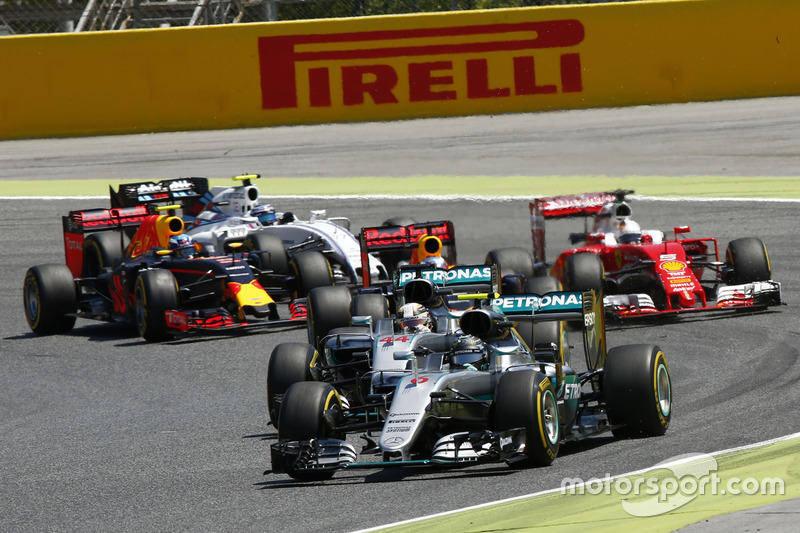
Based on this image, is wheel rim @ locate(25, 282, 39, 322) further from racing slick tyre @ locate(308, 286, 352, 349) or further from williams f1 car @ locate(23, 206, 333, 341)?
racing slick tyre @ locate(308, 286, 352, 349)

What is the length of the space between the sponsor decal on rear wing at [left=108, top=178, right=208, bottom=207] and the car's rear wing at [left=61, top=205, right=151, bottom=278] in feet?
0.68

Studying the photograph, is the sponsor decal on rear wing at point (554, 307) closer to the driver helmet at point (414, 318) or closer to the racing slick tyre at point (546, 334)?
the racing slick tyre at point (546, 334)

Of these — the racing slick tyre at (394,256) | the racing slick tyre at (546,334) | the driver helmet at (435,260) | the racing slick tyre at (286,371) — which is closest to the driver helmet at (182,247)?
the racing slick tyre at (394,256)

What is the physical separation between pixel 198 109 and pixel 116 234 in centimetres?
822

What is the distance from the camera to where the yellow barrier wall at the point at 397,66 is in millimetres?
25859

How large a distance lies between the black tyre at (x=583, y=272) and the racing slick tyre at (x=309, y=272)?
10.4 feet

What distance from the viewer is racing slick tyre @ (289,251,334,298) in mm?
17156

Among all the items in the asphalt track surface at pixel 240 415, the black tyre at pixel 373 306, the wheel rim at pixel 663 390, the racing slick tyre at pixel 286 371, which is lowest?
the asphalt track surface at pixel 240 415

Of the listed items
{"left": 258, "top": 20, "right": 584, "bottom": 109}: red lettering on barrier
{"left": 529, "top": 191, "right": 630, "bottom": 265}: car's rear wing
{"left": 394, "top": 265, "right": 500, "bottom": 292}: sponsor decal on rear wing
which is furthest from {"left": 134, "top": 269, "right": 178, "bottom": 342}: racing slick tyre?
{"left": 258, "top": 20, "right": 584, "bottom": 109}: red lettering on barrier

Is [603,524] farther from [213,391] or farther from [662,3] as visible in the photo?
[662,3]

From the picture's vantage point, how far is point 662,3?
2594 cm

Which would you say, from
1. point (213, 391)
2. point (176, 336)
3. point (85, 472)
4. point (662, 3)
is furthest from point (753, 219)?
point (85, 472)

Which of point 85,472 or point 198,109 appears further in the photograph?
point 198,109

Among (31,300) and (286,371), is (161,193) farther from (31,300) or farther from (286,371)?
(286,371)
